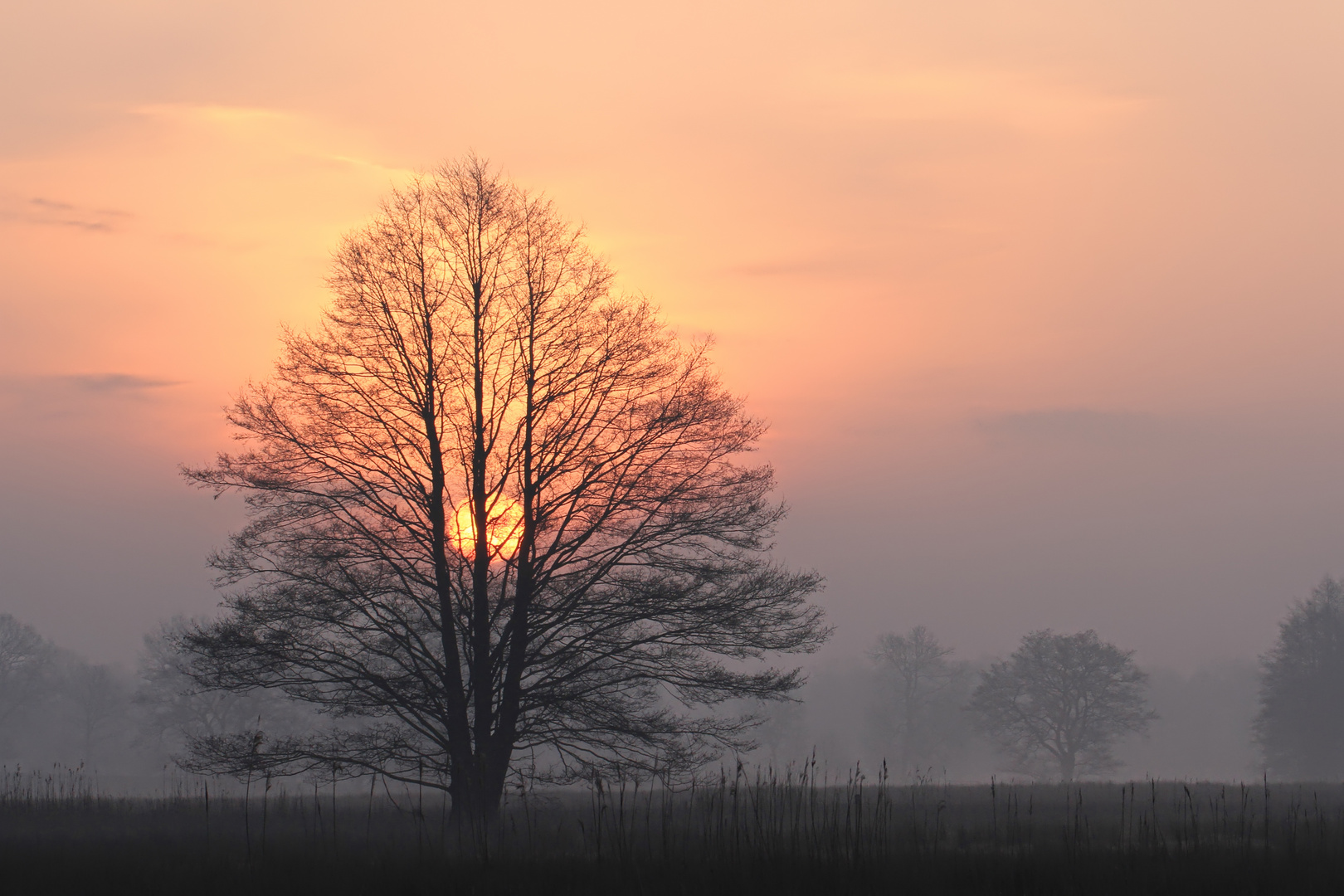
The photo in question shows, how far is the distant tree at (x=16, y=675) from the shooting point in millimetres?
68312

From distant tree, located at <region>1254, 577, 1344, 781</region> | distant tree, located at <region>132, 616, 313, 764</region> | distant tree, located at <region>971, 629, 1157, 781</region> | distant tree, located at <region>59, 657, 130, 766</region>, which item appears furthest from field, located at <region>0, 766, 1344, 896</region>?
distant tree, located at <region>59, 657, 130, 766</region>

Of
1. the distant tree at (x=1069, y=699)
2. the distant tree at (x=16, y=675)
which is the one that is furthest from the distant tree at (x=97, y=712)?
the distant tree at (x=1069, y=699)

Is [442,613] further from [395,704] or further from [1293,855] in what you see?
[1293,855]

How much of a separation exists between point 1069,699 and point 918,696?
2046cm

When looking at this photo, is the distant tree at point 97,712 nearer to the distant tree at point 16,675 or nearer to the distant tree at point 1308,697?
the distant tree at point 16,675

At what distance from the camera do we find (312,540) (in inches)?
614

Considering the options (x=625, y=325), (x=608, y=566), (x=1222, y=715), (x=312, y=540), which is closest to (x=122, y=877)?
(x=312, y=540)

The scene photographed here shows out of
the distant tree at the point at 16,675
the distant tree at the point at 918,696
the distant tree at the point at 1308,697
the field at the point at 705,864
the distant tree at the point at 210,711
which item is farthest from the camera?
the distant tree at the point at 918,696

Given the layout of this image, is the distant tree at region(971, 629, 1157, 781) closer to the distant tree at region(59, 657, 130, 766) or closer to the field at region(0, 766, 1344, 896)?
the field at region(0, 766, 1344, 896)

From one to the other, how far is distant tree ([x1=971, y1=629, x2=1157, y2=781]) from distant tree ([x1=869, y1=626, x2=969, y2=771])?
42.8 feet

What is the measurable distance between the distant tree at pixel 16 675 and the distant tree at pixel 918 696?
201 feet

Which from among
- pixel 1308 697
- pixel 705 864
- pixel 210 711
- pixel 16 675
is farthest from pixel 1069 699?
pixel 16 675

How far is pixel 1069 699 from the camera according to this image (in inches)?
2347

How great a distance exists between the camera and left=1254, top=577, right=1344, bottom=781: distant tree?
49719 mm
